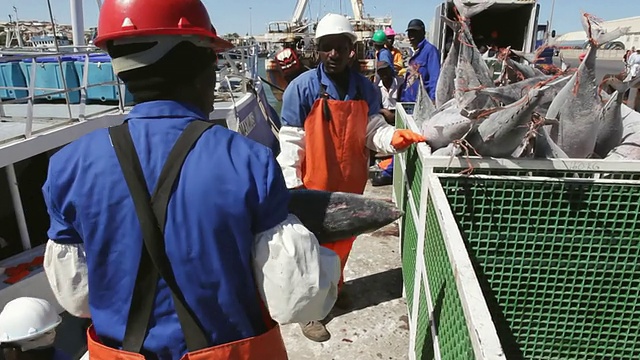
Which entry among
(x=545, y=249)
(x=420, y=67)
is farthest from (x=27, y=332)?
(x=420, y=67)

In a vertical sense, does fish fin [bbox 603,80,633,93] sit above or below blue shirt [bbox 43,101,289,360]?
above

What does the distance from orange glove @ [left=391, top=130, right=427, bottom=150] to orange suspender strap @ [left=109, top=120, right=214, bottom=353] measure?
1.67 m

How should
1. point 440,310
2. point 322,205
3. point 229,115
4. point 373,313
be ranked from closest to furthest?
point 322,205 < point 440,310 < point 373,313 < point 229,115

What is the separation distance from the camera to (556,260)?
2.34 meters

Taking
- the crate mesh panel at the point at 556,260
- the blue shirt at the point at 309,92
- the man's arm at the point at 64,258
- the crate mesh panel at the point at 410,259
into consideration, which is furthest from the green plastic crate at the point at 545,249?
the man's arm at the point at 64,258

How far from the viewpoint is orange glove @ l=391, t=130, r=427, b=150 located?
108 inches

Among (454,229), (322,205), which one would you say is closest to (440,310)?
(454,229)

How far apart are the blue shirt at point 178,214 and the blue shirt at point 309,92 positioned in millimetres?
1936

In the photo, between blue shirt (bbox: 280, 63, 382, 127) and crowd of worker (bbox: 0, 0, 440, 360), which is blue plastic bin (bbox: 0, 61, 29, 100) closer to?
blue shirt (bbox: 280, 63, 382, 127)

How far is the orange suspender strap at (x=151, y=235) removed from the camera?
1203mm

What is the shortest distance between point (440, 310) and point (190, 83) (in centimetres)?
128

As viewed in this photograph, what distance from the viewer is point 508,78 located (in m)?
2.87

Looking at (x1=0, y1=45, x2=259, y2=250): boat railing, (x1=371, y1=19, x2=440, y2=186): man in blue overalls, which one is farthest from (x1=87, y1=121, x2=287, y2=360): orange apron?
(x1=371, y1=19, x2=440, y2=186): man in blue overalls

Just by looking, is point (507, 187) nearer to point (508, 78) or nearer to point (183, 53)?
point (508, 78)
